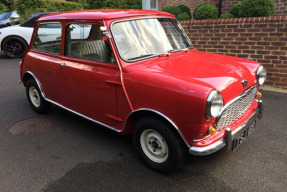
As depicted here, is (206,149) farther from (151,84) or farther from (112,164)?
(112,164)

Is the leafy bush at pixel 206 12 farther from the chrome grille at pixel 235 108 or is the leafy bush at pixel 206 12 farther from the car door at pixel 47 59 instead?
the car door at pixel 47 59

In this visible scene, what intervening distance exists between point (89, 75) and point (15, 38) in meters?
7.43

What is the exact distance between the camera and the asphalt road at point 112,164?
101 inches

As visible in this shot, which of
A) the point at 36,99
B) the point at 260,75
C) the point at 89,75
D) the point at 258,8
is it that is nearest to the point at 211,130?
the point at 260,75

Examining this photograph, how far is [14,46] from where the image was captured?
30.6 ft

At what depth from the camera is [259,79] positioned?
3068 millimetres

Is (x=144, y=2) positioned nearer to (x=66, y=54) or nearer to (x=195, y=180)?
(x=66, y=54)

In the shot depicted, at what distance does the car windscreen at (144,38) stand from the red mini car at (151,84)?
12mm

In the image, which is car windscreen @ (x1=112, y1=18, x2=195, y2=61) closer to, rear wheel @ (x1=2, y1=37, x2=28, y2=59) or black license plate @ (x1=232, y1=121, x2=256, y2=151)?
black license plate @ (x1=232, y1=121, x2=256, y2=151)

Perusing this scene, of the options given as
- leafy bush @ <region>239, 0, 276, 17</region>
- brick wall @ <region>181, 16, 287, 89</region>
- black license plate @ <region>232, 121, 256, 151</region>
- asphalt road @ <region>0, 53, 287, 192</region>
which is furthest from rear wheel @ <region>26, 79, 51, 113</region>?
leafy bush @ <region>239, 0, 276, 17</region>

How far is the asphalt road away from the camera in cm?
256

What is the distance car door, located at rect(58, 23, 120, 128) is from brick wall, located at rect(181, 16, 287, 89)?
3.74 meters

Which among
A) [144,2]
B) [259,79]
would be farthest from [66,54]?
[144,2]

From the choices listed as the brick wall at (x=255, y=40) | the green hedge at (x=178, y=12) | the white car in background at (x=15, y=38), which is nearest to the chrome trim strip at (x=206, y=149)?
the brick wall at (x=255, y=40)
